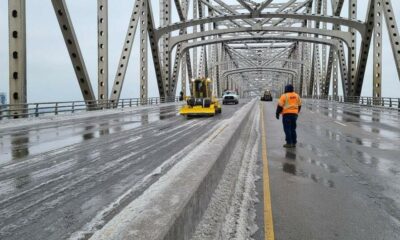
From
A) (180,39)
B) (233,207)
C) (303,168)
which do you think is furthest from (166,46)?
(233,207)

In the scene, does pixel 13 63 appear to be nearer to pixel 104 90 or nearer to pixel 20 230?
pixel 104 90

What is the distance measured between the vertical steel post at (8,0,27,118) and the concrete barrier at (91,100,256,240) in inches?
558

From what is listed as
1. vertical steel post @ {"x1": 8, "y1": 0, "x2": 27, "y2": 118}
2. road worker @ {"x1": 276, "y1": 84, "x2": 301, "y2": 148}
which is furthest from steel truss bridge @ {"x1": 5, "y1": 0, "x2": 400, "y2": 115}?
road worker @ {"x1": 276, "y1": 84, "x2": 301, "y2": 148}

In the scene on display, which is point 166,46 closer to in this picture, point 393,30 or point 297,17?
point 297,17

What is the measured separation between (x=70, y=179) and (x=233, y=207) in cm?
295

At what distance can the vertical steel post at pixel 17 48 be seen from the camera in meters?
17.1

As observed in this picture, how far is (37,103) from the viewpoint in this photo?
20.9m

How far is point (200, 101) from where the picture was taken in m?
24.3

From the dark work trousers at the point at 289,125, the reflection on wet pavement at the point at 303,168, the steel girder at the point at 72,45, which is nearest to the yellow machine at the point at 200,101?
the steel girder at the point at 72,45

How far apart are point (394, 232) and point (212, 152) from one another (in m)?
3.85

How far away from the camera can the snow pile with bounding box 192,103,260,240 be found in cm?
407

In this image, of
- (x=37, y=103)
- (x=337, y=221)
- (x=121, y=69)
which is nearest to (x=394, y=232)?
(x=337, y=221)

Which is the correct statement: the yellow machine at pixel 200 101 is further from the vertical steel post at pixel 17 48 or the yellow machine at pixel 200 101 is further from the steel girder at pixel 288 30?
the steel girder at pixel 288 30

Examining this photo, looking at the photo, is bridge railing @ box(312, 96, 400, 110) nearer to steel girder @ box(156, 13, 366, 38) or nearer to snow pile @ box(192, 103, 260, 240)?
steel girder @ box(156, 13, 366, 38)
